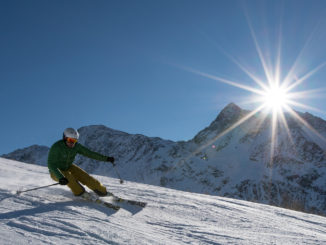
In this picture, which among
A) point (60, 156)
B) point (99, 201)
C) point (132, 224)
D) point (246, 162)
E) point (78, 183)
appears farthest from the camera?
point (246, 162)

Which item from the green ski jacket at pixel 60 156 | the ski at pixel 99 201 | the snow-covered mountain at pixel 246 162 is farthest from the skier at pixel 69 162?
the snow-covered mountain at pixel 246 162

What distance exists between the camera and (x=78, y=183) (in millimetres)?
5719

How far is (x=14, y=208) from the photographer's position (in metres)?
4.36

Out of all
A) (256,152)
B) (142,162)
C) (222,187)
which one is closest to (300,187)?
(256,152)

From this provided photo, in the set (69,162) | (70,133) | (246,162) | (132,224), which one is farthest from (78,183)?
(246,162)

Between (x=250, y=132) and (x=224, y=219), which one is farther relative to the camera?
(x=250, y=132)

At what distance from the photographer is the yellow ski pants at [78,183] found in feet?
18.4

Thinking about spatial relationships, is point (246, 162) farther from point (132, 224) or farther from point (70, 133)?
point (132, 224)

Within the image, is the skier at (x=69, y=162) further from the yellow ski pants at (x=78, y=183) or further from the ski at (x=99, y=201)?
the ski at (x=99, y=201)

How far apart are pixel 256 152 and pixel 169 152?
184 ft

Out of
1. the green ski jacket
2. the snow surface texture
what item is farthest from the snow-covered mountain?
the green ski jacket

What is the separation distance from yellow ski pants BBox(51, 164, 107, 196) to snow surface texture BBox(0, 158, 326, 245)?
0.74 ft

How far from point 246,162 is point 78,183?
158854mm

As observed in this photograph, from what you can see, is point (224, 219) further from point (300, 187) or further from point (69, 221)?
point (300, 187)
